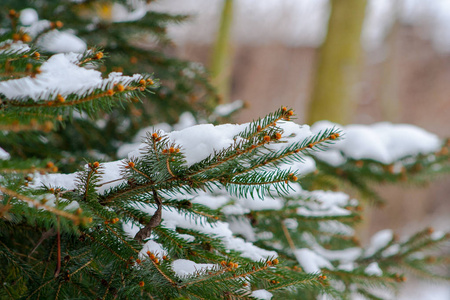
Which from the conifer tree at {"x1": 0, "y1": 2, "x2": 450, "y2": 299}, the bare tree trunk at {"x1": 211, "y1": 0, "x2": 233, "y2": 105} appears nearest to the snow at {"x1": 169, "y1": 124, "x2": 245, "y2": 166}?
the conifer tree at {"x1": 0, "y1": 2, "x2": 450, "y2": 299}

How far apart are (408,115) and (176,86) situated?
26.5ft

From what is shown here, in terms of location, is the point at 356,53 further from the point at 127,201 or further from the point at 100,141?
the point at 127,201

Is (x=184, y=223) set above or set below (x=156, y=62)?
below

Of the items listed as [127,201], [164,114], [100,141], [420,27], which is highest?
[420,27]

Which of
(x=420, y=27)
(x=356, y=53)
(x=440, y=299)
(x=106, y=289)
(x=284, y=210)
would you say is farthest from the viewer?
(x=420, y=27)

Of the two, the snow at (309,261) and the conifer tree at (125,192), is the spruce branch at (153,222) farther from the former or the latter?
the snow at (309,261)

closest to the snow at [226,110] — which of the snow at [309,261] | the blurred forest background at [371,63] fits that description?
the snow at [309,261]

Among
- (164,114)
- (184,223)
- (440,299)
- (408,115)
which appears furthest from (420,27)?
(184,223)

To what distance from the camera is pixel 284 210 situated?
1015mm

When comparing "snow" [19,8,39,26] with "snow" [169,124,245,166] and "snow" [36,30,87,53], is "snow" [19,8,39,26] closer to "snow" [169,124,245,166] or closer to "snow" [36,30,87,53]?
"snow" [36,30,87,53]

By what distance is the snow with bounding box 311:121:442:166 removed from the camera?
4.85ft

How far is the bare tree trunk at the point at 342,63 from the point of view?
7.84 ft

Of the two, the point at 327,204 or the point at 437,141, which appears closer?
the point at 327,204

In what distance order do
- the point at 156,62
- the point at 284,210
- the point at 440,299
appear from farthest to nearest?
the point at 440,299 → the point at 156,62 → the point at 284,210
